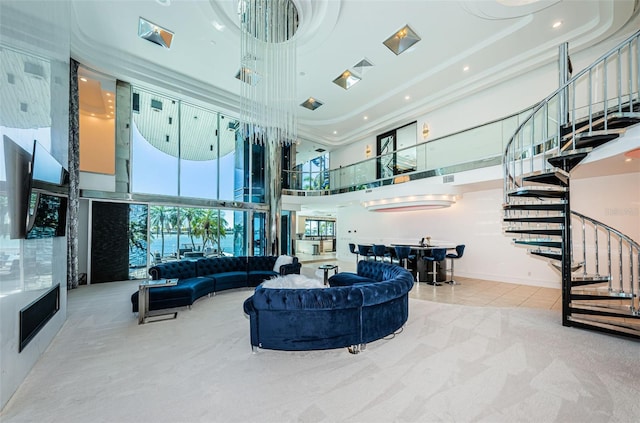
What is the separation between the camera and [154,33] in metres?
5.89

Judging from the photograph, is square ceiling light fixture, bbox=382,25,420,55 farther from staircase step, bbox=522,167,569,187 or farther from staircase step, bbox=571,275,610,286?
staircase step, bbox=571,275,610,286

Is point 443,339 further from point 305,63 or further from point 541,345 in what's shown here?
point 305,63

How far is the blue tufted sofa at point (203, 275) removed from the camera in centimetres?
457

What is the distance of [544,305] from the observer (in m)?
5.07

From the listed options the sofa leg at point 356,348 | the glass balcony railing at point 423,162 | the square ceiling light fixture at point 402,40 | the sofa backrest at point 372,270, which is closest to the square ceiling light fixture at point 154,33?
the square ceiling light fixture at point 402,40

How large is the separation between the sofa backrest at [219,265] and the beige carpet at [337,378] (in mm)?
2198

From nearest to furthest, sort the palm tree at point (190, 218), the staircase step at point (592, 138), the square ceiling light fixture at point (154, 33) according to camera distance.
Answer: the staircase step at point (592, 138), the square ceiling light fixture at point (154, 33), the palm tree at point (190, 218)

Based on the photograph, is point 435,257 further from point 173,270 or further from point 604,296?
point 173,270

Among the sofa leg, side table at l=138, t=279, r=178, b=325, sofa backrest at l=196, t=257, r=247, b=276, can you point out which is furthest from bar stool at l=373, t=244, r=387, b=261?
side table at l=138, t=279, r=178, b=325

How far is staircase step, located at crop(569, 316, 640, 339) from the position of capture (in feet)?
11.3

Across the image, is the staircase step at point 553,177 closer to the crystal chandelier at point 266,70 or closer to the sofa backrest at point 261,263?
the crystal chandelier at point 266,70

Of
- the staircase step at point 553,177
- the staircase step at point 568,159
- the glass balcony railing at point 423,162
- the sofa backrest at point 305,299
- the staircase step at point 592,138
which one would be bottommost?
the sofa backrest at point 305,299

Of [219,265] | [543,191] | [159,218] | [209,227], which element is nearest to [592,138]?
[543,191]

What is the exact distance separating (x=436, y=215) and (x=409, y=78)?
4734 mm
